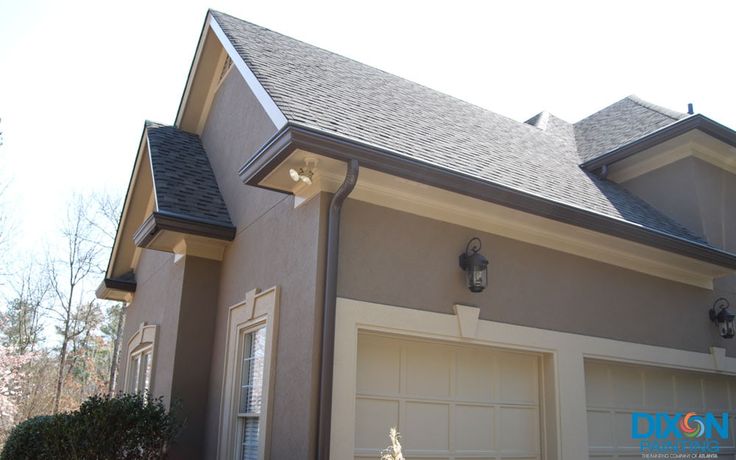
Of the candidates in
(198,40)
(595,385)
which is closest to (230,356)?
(595,385)

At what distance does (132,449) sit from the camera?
6160mm

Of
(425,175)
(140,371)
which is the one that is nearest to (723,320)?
(425,175)

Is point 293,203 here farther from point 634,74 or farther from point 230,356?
point 634,74

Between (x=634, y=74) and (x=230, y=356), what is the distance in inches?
381

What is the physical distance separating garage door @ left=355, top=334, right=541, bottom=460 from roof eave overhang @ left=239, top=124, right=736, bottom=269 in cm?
149

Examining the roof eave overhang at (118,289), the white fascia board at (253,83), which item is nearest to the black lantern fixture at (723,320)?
the white fascia board at (253,83)

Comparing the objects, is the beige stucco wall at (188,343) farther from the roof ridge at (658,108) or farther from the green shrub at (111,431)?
the roof ridge at (658,108)

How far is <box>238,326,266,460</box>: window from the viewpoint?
6375mm

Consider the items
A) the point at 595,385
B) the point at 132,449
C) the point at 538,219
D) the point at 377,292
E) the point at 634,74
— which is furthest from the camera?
the point at 634,74

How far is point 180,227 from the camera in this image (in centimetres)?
716

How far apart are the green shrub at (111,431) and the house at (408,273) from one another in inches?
26.4

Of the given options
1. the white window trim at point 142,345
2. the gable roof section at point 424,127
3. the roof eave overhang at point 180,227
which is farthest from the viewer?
the white window trim at point 142,345
